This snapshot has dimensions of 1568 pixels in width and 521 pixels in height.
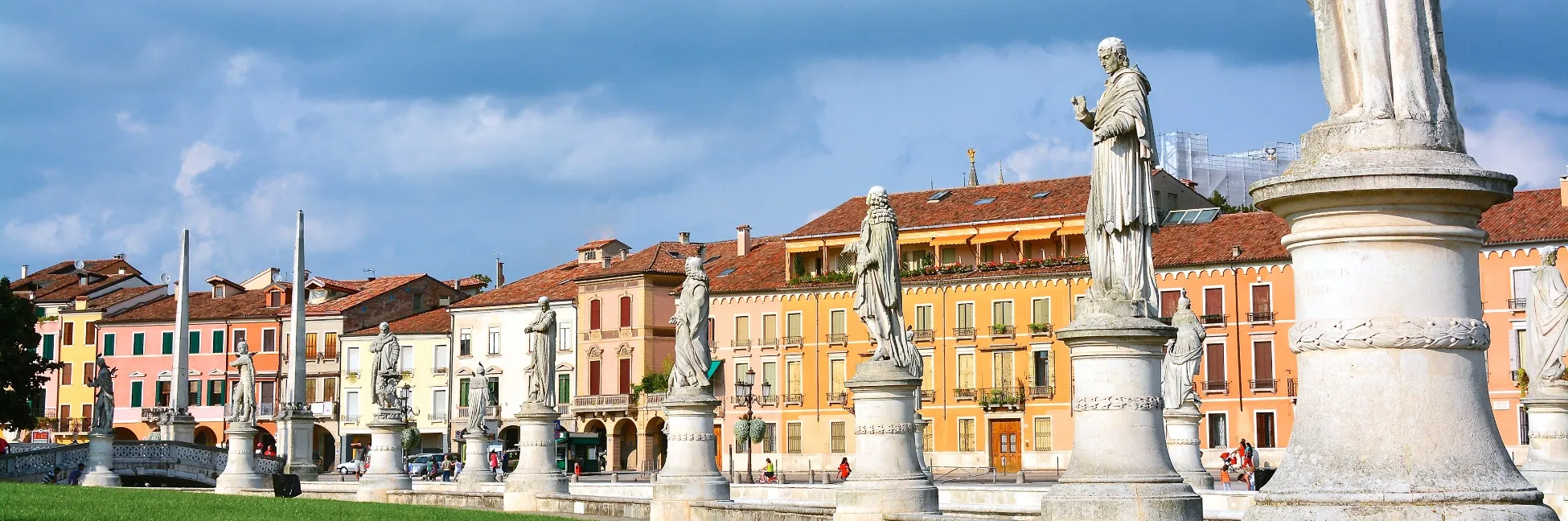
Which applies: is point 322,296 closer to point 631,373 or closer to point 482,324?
point 482,324

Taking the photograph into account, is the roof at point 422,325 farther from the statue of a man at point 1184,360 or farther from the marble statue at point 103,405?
the statue of a man at point 1184,360

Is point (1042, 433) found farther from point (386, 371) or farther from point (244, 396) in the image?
point (386, 371)

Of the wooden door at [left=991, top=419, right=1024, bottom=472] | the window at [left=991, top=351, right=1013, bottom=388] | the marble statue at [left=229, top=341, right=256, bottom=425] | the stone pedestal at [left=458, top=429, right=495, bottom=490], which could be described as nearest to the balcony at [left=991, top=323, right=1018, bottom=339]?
the window at [left=991, top=351, right=1013, bottom=388]

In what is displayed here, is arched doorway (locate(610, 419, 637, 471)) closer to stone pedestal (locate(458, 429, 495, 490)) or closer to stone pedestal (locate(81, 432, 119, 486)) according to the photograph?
stone pedestal (locate(81, 432, 119, 486))

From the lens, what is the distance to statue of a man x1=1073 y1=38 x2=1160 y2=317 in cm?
1127

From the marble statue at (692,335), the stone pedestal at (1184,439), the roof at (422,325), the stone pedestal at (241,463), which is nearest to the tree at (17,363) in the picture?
the roof at (422,325)

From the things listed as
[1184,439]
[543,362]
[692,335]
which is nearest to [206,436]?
[543,362]

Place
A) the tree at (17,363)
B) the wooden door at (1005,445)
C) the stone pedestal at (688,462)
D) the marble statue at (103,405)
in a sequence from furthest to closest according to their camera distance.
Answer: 1. the wooden door at (1005,445)
2. the tree at (17,363)
3. the marble statue at (103,405)
4. the stone pedestal at (688,462)

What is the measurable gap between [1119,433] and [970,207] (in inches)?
2364

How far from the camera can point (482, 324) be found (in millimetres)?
84438

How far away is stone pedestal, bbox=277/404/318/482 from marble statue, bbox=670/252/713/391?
20581mm

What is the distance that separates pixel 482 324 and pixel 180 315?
35.2 m

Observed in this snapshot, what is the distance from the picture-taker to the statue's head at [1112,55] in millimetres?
11680

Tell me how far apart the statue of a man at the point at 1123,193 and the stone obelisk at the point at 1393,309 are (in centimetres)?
481
